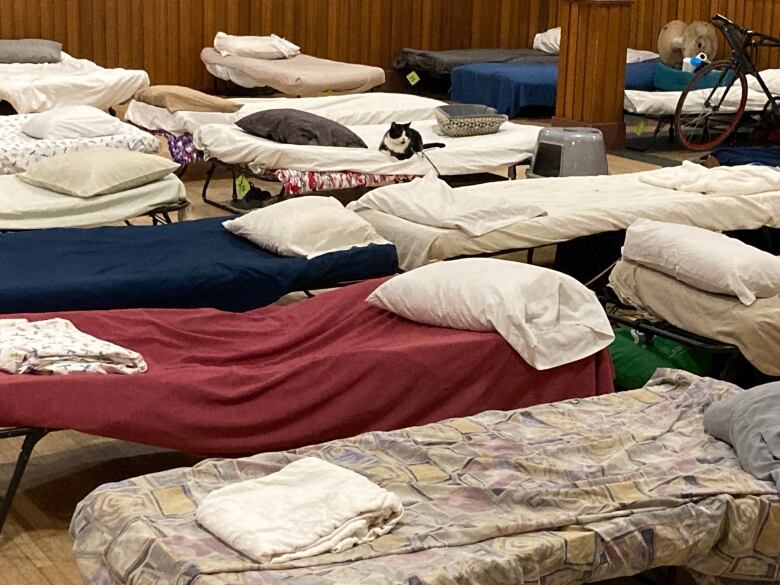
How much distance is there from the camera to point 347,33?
10.6m

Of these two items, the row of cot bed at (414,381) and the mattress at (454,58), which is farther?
the mattress at (454,58)

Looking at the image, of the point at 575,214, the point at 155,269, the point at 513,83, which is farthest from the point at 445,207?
the point at 513,83

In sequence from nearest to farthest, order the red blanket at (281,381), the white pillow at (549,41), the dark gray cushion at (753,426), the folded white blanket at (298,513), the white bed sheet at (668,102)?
the folded white blanket at (298,513) → the dark gray cushion at (753,426) → the red blanket at (281,381) → the white bed sheet at (668,102) → the white pillow at (549,41)

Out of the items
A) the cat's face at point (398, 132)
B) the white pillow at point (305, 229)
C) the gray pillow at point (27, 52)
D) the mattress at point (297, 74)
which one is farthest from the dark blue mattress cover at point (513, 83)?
the white pillow at point (305, 229)

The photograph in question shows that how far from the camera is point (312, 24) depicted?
10422mm

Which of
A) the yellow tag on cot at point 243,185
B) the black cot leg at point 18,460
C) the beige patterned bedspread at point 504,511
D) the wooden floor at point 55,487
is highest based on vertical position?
the yellow tag on cot at point 243,185

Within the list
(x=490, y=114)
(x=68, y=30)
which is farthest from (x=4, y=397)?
(x=68, y=30)

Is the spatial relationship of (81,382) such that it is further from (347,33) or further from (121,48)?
(347,33)

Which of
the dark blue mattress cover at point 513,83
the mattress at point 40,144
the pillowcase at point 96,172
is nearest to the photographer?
the pillowcase at point 96,172

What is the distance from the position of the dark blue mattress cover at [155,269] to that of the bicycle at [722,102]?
4.17 m

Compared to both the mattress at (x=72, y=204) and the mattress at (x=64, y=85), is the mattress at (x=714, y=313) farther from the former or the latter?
the mattress at (x=64, y=85)

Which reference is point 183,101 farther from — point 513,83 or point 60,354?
point 60,354

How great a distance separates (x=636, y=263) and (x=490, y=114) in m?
2.71

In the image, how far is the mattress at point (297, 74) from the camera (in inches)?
349
